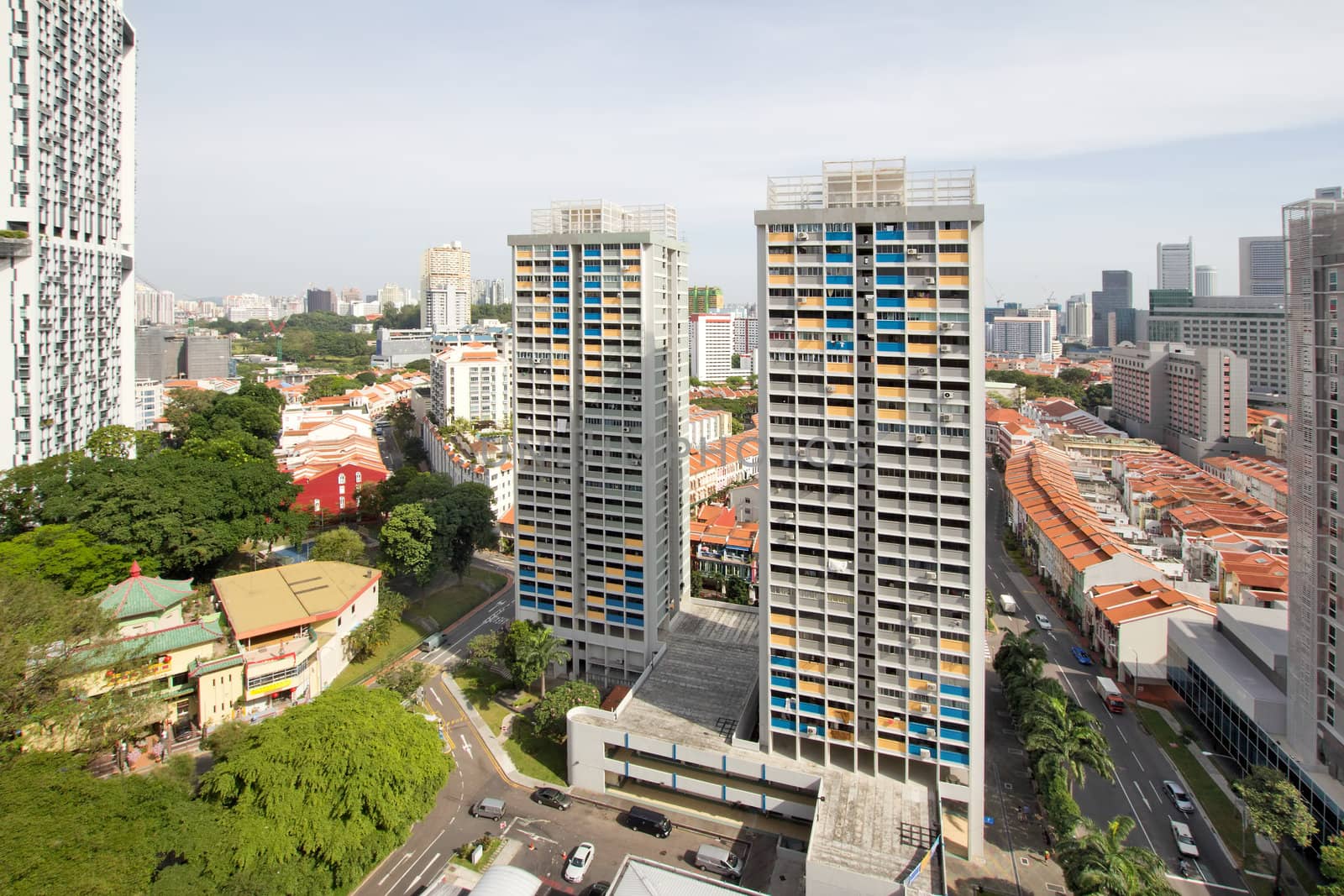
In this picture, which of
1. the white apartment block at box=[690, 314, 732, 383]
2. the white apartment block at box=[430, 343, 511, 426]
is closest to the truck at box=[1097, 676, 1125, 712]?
the white apartment block at box=[430, 343, 511, 426]

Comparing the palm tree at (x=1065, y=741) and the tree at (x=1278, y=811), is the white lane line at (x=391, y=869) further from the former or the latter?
the tree at (x=1278, y=811)

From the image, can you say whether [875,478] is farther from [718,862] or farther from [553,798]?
[553,798]

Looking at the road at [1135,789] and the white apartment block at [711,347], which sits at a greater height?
the white apartment block at [711,347]

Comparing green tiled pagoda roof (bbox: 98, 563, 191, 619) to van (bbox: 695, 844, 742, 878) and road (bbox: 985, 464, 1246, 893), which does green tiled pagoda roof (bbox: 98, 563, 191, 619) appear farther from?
road (bbox: 985, 464, 1246, 893)

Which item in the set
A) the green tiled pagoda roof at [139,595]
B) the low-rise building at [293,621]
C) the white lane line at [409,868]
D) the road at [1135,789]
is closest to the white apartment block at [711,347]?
the road at [1135,789]

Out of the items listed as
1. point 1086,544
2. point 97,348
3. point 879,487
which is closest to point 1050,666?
point 1086,544
